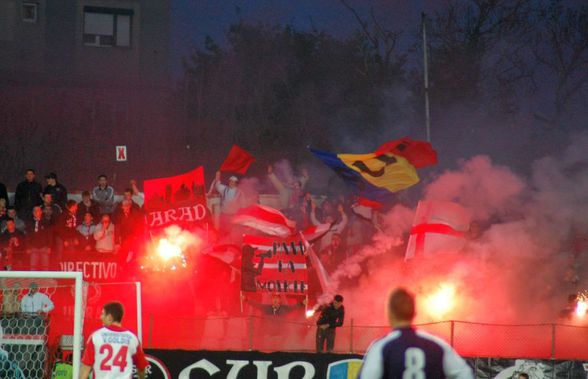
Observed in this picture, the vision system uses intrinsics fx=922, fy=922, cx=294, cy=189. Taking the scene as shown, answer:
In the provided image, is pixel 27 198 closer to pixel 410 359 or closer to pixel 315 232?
pixel 315 232

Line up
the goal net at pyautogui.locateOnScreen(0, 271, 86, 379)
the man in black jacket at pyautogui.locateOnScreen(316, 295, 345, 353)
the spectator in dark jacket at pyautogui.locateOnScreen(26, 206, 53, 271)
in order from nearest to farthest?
the goal net at pyautogui.locateOnScreen(0, 271, 86, 379)
the man in black jacket at pyautogui.locateOnScreen(316, 295, 345, 353)
the spectator in dark jacket at pyautogui.locateOnScreen(26, 206, 53, 271)

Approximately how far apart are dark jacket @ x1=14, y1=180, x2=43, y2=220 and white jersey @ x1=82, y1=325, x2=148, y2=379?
9.22 meters

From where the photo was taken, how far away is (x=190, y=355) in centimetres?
1423

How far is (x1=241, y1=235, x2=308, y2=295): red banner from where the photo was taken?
58.2 feet

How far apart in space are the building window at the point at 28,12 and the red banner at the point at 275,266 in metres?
15.1

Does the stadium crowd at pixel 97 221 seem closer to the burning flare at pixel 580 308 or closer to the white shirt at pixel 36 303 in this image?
the white shirt at pixel 36 303

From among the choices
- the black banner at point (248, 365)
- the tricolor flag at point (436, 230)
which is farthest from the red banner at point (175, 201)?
the black banner at point (248, 365)

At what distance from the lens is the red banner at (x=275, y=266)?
58.2ft

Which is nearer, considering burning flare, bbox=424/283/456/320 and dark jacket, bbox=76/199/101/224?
dark jacket, bbox=76/199/101/224

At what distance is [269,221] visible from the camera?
18.6 m

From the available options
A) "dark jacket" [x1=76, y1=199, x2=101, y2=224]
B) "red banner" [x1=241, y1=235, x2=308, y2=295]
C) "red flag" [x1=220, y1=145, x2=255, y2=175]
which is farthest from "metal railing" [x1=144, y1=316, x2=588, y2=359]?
"red flag" [x1=220, y1=145, x2=255, y2=175]

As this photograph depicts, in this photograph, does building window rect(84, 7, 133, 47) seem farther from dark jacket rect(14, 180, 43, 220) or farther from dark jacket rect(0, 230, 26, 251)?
dark jacket rect(0, 230, 26, 251)

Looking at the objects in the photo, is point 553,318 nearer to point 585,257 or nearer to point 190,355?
point 585,257

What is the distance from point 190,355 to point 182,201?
4761mm
